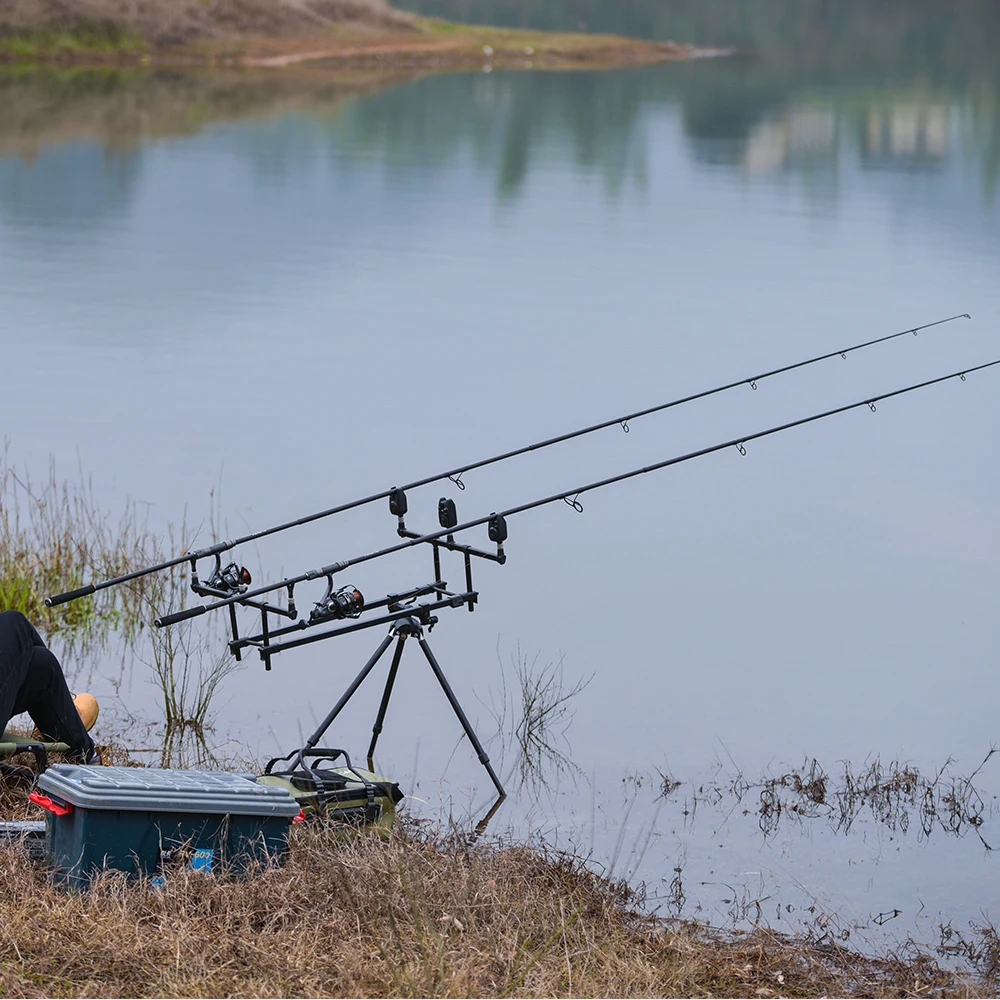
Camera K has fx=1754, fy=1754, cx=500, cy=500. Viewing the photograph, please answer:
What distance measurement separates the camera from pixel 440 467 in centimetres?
1148

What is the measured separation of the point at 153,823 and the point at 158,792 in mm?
72

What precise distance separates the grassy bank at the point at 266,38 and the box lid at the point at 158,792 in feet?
127

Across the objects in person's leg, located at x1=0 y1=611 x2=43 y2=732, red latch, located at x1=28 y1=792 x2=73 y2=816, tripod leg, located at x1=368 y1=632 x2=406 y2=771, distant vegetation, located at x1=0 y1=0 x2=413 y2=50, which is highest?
distant vegetation, located at x1=0 y1=0 x2=413 y2=50

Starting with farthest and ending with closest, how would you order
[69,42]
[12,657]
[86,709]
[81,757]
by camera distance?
[69,42], [86,709], [81,757], [12,657]

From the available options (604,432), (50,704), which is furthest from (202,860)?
(604,432)

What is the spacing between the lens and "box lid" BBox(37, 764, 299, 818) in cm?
400

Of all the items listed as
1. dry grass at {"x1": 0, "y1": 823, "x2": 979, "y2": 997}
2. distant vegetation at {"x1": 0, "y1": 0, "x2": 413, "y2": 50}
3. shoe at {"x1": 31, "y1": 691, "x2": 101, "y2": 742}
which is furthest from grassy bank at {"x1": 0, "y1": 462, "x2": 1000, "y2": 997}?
distant vegetation at {"x1": 0, "y1": 0, "x2": 413, "y2": 50}

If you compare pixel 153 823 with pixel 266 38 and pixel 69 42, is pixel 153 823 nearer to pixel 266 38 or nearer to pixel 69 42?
pixel 69 42

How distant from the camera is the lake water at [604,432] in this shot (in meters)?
6.31

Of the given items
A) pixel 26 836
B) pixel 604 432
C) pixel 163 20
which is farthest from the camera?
pixel 163 20

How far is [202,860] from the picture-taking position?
4062mm

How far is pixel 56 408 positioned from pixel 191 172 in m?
17.1

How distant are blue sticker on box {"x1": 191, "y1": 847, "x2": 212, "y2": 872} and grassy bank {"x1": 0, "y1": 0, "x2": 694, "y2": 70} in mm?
38904

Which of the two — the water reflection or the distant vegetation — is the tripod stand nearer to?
the water reflection
